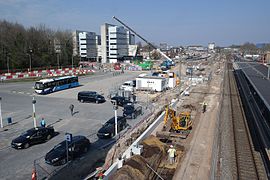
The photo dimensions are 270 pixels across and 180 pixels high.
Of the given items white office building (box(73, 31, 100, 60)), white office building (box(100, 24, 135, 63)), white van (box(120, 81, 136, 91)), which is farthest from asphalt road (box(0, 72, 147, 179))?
white office building (box(73, 31, 100, 60))

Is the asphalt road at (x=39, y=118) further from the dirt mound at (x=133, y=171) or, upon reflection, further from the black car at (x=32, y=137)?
the dirt mound at (x=133, y=171)

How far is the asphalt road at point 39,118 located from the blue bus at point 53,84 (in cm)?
109

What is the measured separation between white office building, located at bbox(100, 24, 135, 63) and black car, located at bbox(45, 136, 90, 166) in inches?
3834

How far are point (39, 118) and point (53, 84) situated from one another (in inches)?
541

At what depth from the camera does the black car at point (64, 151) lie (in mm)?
13258

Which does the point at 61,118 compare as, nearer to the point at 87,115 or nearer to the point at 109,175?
the point at 87,115

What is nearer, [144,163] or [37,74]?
[144,163]

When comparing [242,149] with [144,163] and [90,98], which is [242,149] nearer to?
[144,163]

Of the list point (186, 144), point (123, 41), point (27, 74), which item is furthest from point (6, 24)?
point (186, 144)

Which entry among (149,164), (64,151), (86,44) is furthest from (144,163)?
(86,44)

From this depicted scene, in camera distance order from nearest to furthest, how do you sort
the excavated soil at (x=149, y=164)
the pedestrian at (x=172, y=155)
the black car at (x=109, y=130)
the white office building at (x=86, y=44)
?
the excavated soil at (x=149, y=164)
the pedestrian at (x=172, y=155)
the black car at (x=109, y=130)
the white office building at (x=86, y=44)

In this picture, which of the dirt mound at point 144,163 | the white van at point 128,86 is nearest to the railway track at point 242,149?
the dirt mound at point 144,163

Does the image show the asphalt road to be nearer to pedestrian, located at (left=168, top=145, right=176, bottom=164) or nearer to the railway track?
pedestrian, located at (left=168, top=145, right=176, bottom=164)

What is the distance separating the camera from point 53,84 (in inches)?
1401
